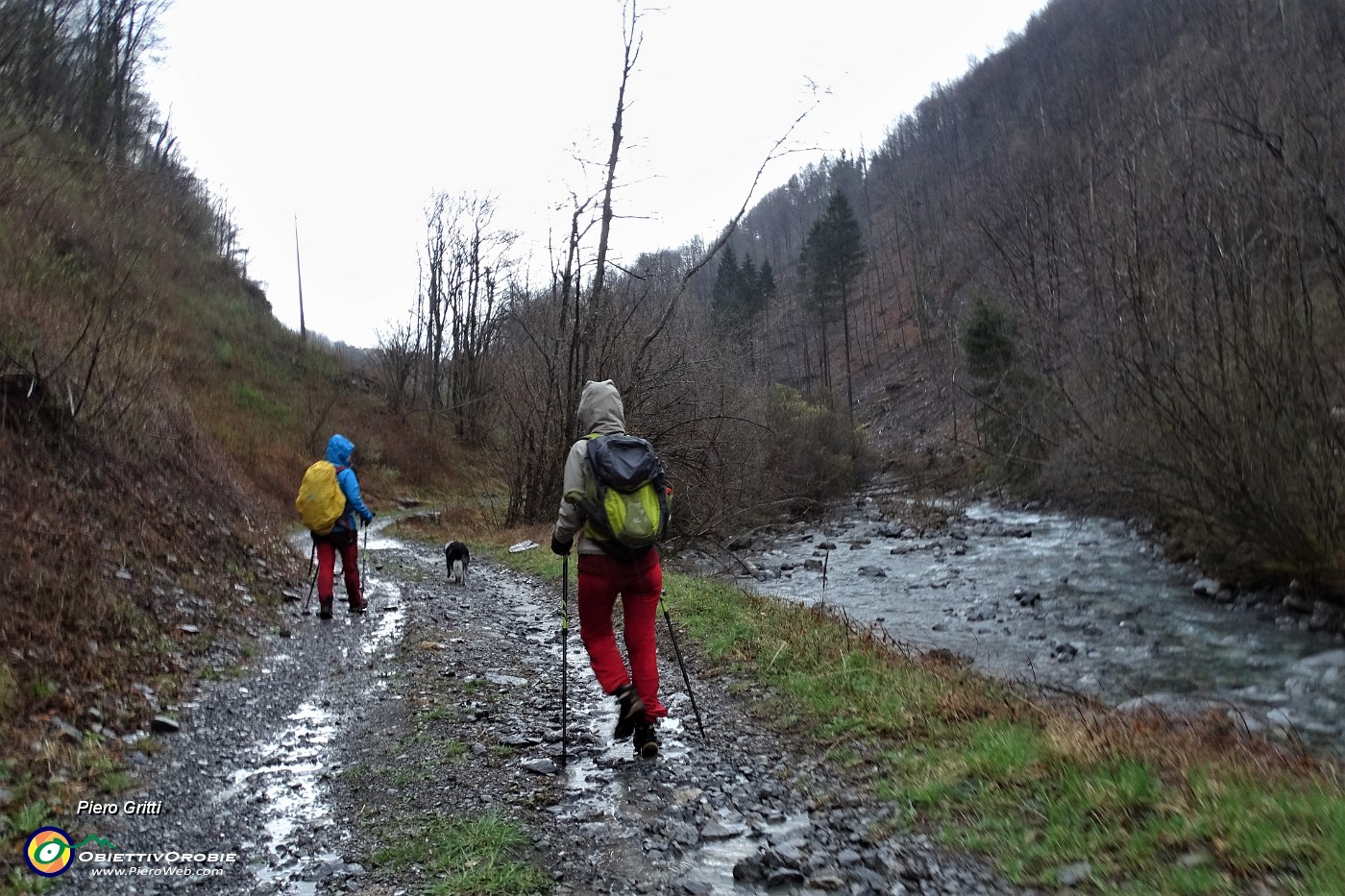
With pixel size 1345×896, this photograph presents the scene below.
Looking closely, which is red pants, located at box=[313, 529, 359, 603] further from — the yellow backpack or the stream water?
the stream water

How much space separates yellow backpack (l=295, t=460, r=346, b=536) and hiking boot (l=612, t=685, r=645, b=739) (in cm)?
587

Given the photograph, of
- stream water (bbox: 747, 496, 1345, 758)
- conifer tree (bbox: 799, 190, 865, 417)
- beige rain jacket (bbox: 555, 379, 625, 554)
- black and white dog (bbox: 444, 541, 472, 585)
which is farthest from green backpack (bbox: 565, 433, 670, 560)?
conifer tree (bbox: 799, 190, 865, 417)

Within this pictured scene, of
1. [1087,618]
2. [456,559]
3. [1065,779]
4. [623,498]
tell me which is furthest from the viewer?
[456,559]

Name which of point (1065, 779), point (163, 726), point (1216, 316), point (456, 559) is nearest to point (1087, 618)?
point (1216, 316)

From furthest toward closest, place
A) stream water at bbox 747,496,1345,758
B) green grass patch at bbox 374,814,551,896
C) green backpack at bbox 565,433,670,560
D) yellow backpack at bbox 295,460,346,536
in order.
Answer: yellow backpack at bbox 295,460,346,536 → stream water at bbox 747,496,1345,758 → green backpack at bbox 565,433,670,560 → green grass patch at bbox 374,814,551,896

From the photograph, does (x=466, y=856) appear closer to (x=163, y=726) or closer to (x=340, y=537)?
(x=163, y=726)

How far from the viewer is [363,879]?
372 centimetres

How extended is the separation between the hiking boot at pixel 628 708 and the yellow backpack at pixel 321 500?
5.87 metres

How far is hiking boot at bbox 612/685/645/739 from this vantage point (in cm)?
536

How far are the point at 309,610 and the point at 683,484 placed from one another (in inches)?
411

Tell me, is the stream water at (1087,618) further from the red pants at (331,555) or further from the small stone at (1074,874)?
the red pants at (331,555)

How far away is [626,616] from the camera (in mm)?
5578

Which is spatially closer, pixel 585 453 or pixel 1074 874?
pixel 1074 874

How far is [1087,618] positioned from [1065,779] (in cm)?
984
